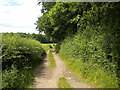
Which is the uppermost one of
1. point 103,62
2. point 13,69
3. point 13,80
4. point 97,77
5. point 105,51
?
point 105,51

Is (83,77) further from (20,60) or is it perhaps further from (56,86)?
(20,60)

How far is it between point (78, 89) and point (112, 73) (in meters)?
1.72

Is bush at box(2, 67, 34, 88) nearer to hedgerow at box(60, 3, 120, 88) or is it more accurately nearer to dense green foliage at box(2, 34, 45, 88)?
dense green foliage at box(2, 34, 45, 88)

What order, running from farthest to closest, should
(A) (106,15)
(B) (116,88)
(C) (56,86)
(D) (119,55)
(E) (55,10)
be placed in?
(E) (55,10) < (A) (106,15) < (C) (56,86) < (D) (119,55) < (B) (116,88)

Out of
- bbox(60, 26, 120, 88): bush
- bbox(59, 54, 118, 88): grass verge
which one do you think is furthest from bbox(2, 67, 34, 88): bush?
bbox(60, 26, 120, 88): bush

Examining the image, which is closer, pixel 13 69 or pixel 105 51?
pixel 13 69

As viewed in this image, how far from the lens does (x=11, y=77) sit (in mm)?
5895

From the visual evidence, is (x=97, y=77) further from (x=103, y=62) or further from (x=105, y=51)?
(x=105, y=51)

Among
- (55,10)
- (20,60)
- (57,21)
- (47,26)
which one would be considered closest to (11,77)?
(20,60)

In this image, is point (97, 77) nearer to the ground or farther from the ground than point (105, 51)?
nearer to the ground

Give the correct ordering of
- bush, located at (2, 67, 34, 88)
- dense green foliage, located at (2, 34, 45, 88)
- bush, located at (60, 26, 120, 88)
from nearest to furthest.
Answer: bush, located at (2, 67, 34, 88) → dense green foliage, located at (2, 34, 45, 88) → bush, located at (60, 26, 120, 88)

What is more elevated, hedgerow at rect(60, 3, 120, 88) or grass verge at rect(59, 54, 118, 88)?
hedgerow at rect(60, 3, 120, 88)

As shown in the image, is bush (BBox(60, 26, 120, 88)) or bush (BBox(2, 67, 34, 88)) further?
bush (BBox(60, 26, 120, 88))

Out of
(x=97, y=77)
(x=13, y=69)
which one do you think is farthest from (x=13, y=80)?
(x=97, y=77)
